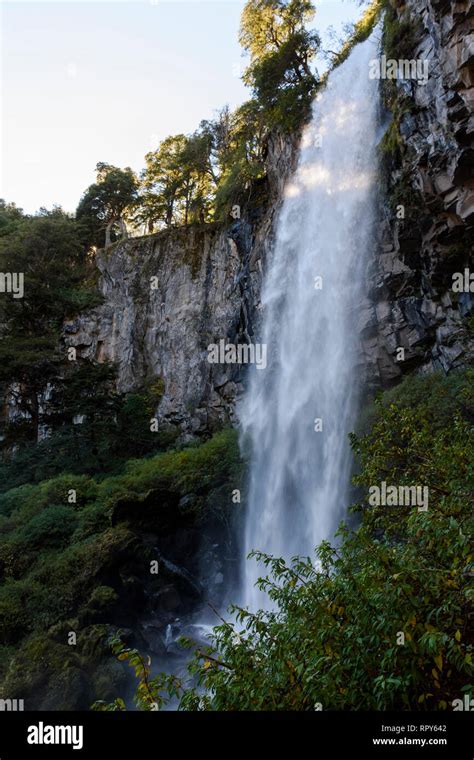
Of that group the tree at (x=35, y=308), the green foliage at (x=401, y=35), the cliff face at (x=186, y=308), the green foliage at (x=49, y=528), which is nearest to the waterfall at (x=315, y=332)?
the cliff face at (x=186, y=308)

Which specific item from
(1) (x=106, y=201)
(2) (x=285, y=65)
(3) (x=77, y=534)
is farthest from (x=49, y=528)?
(1) (x=106, y=201)

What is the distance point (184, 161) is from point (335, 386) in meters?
19.8

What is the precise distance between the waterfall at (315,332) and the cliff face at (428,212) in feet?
3.55

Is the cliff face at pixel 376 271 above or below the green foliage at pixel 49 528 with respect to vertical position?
above

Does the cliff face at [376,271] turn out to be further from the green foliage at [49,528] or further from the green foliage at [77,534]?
the green foliage at [49,528]

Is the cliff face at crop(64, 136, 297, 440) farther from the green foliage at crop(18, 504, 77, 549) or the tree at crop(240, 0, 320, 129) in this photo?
the green foliage at crop(18, 504, 77, 549)

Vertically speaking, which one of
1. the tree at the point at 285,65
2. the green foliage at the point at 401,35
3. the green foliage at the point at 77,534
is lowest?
the green foliage at the point at 77,534

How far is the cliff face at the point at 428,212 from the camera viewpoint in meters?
12.3

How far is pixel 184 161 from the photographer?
31.8 meters

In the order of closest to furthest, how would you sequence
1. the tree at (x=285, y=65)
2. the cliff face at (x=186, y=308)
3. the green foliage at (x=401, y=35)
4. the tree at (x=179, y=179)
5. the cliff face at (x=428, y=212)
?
the cliff face at (x=428, y=212)
the green foliage at (x=401, y=35)
the tree at (x=285, y=65)
the cliff face at (x=186, y=308)
the tree at (x=179, y=179)

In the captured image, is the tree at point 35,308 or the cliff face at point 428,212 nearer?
the cliff face at point 428,212

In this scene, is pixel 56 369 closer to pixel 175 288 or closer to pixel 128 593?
pixel 175 288

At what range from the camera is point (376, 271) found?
18.1 metres

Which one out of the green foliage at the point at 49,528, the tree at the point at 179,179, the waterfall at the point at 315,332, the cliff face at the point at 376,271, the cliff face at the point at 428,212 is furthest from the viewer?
the tree at the point at 179,179
